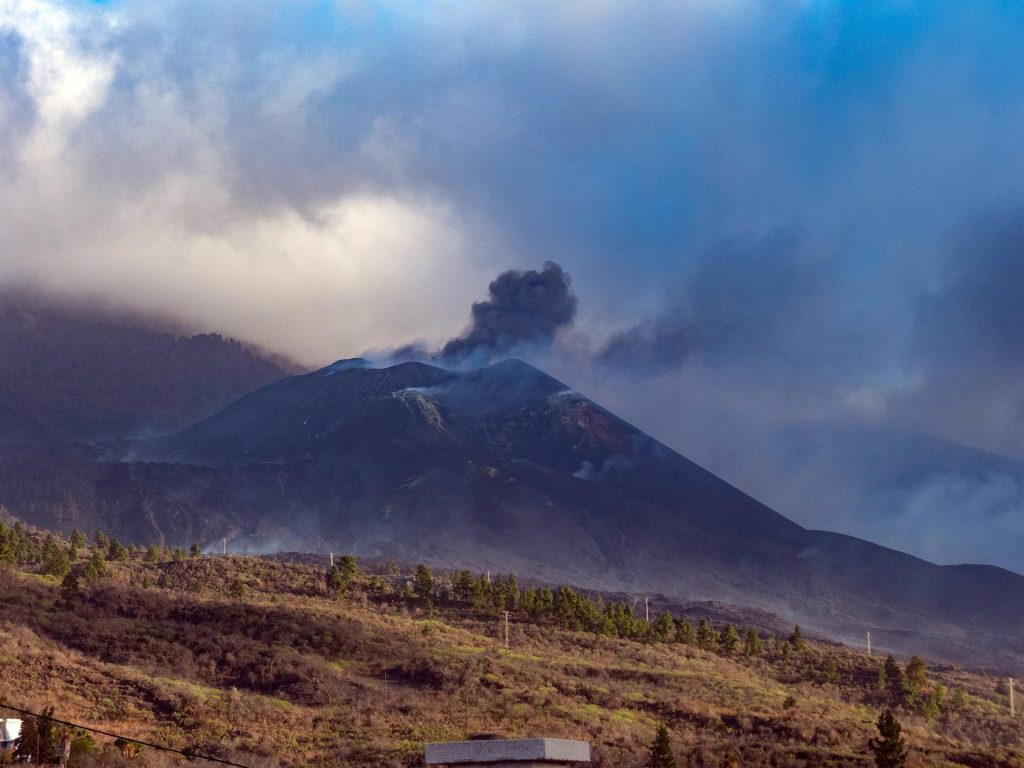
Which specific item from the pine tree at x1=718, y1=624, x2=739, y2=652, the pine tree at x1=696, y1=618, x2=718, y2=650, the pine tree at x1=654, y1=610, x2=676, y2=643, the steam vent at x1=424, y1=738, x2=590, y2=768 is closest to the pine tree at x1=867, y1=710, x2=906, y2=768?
the steam vent at x1=424, y1=738, x2=590, y2=768

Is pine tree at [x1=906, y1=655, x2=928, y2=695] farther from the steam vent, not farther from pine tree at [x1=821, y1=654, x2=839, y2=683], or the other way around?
the steam vent

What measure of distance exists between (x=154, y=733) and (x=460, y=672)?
2155cm

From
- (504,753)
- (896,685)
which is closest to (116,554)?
(896,685)

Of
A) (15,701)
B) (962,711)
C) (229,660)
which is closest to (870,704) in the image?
(962,711)

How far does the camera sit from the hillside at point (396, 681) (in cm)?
4791

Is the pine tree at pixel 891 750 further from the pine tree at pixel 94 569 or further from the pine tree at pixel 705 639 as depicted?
the pine tree at pixel 94 569

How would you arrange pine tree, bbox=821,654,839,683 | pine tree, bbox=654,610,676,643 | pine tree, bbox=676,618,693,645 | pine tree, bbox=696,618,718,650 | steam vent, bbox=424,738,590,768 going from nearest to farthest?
steam vent, bbox=424,738,590,768 < pine tree, bbox=821,654,839,683 < pine tree, bbox=654,610,676,643 < pine tree, bbox=676,618,693,645 < pine tree, bbox=696,618,718,650

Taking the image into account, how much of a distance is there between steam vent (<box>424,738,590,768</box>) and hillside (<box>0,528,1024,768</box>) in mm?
18416

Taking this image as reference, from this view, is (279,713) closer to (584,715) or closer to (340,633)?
(584,715)

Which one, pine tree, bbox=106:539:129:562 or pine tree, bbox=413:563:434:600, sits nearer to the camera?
pine tree, bbox=413:563:434:600

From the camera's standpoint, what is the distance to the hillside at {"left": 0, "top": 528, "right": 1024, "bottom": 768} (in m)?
47.9

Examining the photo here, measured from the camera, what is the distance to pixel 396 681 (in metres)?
64.6

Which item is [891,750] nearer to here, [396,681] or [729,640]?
[396,681]

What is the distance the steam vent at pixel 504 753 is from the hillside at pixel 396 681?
1842 cm
